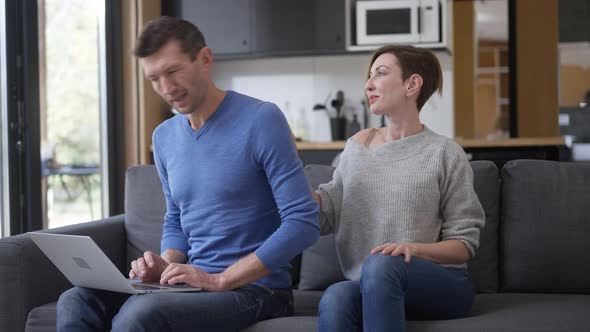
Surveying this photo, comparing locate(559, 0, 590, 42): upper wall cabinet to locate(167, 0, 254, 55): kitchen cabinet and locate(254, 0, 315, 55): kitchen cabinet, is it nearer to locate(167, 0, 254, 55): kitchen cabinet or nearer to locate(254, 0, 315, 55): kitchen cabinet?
locate(254, 0, 315, 55): kitchen cabinet

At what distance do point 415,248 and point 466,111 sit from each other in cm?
925

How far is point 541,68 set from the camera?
7.30m

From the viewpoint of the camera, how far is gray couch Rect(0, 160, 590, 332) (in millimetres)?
2326

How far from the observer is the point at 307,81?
581cm

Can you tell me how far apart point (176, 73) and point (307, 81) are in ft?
12.6

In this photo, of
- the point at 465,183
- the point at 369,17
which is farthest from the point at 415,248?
the point at 369,17

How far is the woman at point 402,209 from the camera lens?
1.98 m

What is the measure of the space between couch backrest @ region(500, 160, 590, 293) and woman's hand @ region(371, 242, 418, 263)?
588 mm

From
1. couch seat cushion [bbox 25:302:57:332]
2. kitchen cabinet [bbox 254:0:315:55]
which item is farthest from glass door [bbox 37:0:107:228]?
couch seat cushion [bbox 25:302:57:332]

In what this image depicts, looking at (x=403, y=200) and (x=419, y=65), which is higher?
(x=419, y=65)

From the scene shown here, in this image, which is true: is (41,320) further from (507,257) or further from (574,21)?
(574,21)

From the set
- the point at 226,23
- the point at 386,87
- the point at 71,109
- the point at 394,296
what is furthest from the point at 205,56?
the point at 226,23

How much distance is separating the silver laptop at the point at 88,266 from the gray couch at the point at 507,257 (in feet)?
1.14

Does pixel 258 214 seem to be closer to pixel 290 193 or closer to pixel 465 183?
pixel 290 193
